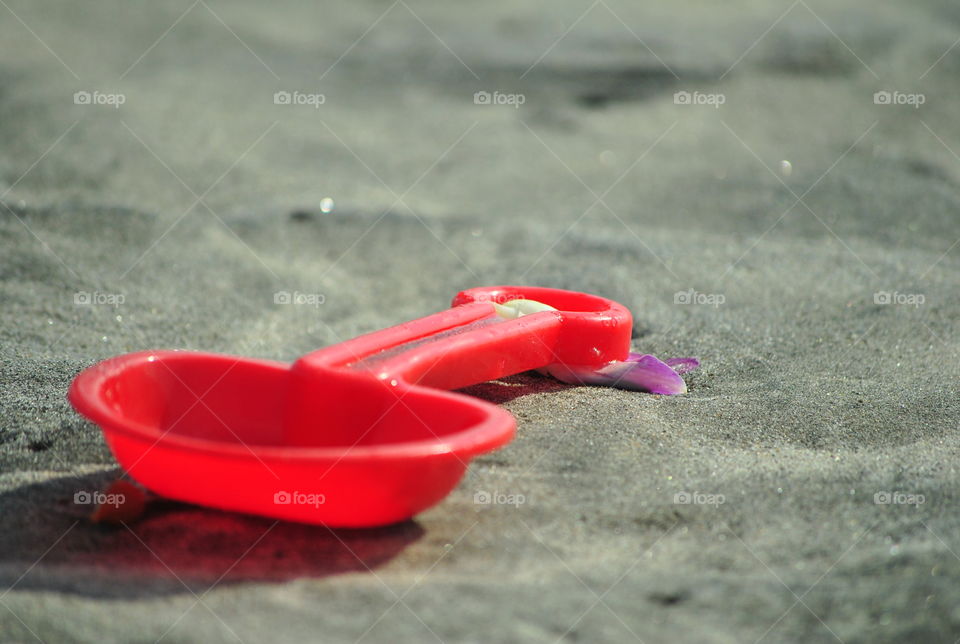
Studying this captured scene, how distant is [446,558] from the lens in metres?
1.99

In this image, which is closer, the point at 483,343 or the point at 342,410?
the point at 342,410

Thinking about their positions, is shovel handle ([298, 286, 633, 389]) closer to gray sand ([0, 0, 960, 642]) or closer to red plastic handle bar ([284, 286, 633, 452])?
red plastic handle bar ([284, 286, 633, 452])

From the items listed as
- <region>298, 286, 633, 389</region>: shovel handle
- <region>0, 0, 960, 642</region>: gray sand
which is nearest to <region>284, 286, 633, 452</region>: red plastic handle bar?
<region>298, 286, 633, 389</region>: shovel handle

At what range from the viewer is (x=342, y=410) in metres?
2.29

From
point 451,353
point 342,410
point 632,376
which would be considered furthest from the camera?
point 632,376

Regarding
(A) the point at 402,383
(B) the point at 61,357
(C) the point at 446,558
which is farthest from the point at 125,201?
(C) the point at 446,558

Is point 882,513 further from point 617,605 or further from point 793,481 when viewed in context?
point 617,605

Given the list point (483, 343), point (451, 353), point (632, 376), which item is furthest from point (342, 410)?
point (632, 376)

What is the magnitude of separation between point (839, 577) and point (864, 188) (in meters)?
3.21

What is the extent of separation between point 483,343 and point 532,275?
A: 4.45 ft

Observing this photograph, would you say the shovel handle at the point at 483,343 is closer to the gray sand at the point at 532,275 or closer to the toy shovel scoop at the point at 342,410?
the toy shovel scoop at the point at 342,410

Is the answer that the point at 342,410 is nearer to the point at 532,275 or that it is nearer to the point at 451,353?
the point at 451,353

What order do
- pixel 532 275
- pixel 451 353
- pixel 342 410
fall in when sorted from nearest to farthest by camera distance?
pixel 342 410 < pixel 451 353 < pixel 532 275

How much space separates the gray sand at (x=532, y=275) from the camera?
1.88 meters
